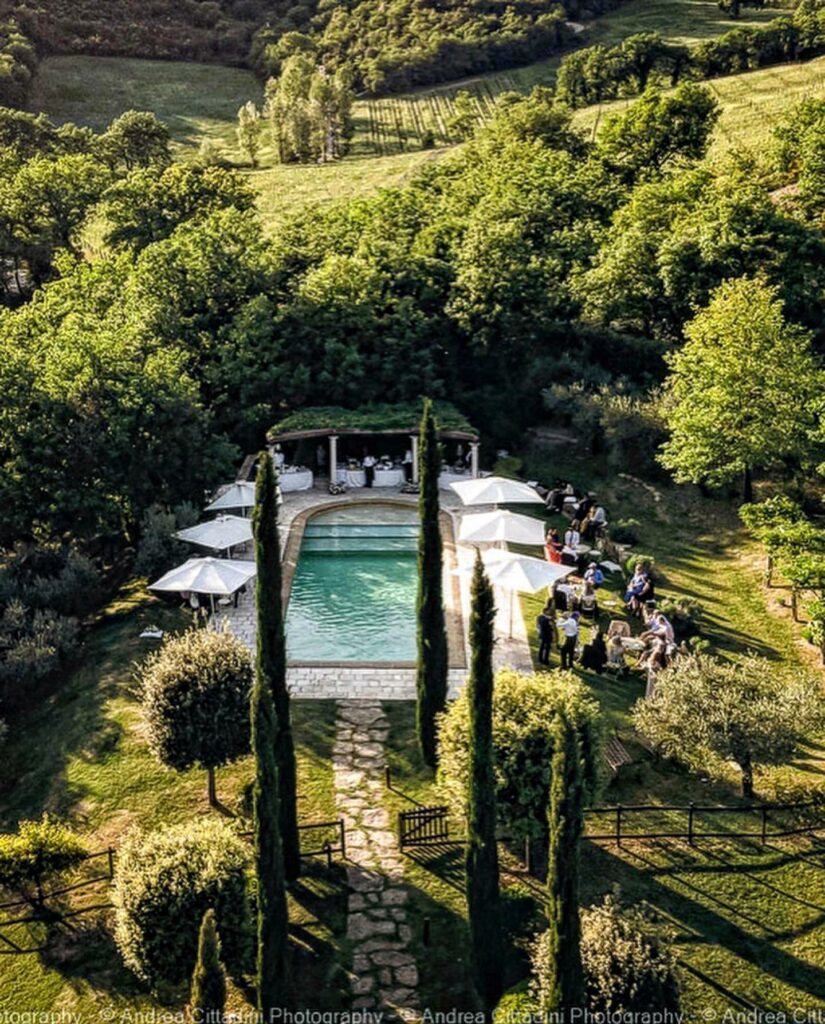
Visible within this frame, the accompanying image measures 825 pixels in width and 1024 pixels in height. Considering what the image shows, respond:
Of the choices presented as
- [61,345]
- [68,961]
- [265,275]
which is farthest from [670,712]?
[265,275]

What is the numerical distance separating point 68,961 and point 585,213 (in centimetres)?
3993

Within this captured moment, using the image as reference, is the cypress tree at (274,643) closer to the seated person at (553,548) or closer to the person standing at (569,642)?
the person standing at (569,642)

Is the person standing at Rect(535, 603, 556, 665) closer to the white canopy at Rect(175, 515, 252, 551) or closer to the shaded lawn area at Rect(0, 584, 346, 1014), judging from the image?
the shaded lawn area at Rect(0, 584, 346, 1014)

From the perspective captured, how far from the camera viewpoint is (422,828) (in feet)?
59.2

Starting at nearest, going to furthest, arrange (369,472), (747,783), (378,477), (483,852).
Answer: (483,852), (747,783), (369,472), (378,477)

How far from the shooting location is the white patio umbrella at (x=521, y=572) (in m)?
24.0

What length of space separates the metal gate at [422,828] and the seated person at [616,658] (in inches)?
269

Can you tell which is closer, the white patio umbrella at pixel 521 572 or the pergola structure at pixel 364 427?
the white patio umbrella at pixel 521 572

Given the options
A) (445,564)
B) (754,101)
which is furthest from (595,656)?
(754,101)

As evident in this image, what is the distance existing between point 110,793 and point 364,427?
61.8 feet

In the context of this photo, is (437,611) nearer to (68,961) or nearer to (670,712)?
(670,712)

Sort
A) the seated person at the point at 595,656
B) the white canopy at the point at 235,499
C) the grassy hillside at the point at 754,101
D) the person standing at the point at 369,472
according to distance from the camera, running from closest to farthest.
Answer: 1. the seated person at the point at 595,656
2. the white canopy at the point at 235,499
3. the person standing at the point at 369,472
4. the grassy hillside at the point at 754,101

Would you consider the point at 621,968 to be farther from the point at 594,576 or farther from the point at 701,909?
the point at 594,576

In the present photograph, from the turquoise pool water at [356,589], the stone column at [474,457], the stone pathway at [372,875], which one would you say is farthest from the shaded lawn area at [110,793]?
the stone column at [474,457]
